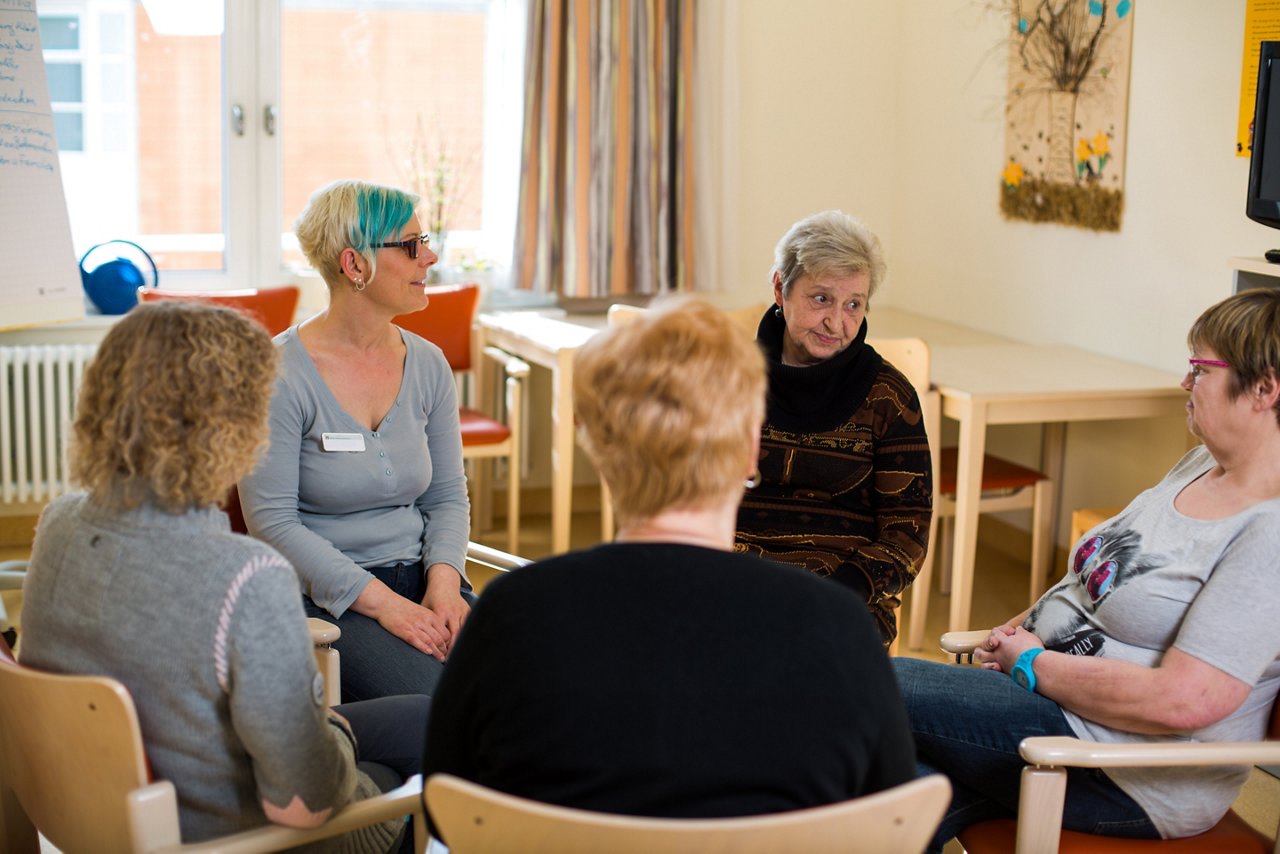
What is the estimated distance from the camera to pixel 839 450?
7.76ft

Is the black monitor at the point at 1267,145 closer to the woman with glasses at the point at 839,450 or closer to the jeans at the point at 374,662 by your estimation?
the woman with glasses at the point at 839,450

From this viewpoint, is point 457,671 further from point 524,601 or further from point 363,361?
point 363,361

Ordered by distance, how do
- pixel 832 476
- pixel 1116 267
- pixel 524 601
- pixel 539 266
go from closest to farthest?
pixel 524 601 → pixel 832 476 → pixel 1116 267 → pixel 539 266

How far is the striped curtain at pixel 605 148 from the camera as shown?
4773mm

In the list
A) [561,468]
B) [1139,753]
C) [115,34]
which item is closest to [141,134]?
[115,34]

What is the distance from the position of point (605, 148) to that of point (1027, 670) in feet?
10.8

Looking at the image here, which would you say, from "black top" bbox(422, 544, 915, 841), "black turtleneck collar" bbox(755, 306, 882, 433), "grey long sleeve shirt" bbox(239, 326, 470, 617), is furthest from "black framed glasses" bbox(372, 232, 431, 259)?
"black top" bbox(422, 544, 915, 841)

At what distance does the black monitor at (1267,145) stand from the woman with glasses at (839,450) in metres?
1.10

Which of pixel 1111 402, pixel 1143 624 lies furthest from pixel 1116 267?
pixel 1143 624

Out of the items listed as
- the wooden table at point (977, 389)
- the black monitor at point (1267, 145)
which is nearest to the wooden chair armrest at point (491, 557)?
the wooden table at point (977, 389)

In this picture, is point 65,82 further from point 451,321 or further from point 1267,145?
point 1267,145

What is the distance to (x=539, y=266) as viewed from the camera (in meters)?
4.89

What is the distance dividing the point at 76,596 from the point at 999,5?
156 inches

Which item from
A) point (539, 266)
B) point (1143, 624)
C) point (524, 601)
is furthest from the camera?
point (539, 266)
